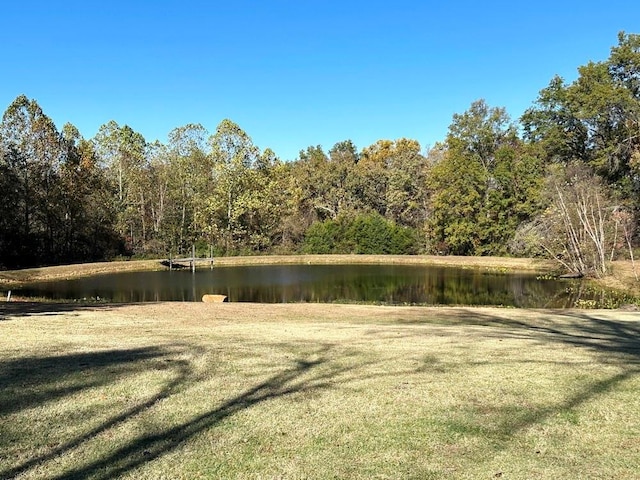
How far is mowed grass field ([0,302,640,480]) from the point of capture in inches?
150

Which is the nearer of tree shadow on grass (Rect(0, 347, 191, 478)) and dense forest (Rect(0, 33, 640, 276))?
tree shadow on grass (Rect(0, 347, 191, 478))

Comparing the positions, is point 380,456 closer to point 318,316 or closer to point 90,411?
point 90,411

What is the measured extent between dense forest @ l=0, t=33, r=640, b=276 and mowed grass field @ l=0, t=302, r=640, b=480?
1051 inches

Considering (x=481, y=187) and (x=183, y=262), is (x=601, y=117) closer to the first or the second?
(x=481, y=187)

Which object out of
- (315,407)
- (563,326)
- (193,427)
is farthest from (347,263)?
(193,427)

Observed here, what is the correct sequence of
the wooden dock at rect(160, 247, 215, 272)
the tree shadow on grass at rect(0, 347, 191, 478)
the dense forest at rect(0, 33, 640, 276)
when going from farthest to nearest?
the wooden dock at rect(160, 247, 215, 272), the dense forest at rect(0, 33, 640, 276), the tree shadow on grass at rect(0, 347, 191, 478)

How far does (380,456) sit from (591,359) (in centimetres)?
450

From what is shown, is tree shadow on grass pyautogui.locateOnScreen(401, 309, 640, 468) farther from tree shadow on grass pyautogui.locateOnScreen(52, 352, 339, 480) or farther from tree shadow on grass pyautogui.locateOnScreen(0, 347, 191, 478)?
tree shadow on grass pyautogui.locateOnScreen(0, 347, 191, 478)

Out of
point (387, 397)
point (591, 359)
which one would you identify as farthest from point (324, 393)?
point (591, 359)

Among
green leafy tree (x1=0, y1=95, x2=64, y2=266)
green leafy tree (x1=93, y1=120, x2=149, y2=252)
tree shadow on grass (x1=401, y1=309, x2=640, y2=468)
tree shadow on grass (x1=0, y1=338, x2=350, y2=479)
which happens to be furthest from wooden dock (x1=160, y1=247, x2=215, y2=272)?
tree shadow on grass (x1=0, y1=338, x2=350, y2=479)

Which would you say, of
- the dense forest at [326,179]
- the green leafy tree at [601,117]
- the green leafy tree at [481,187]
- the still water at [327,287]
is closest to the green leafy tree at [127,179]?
the dense forest at [326,179]

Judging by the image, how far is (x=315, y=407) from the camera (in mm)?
4992

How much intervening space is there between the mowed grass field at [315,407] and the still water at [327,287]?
14578 mm

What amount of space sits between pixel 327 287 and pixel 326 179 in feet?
117
